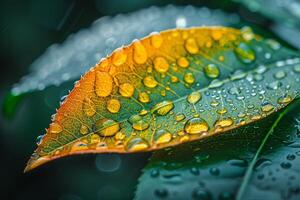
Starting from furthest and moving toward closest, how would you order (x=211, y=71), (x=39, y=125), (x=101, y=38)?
1. (x=39, y=125)
2. (x=101, y=38)
3. (x=211, y=71)

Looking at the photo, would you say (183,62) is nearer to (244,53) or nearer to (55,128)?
(244,53)

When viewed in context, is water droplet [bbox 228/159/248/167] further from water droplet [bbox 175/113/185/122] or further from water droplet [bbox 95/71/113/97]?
water droplet [bbox 95/71/113/97]

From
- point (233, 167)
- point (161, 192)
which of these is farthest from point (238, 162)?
point (161, 192)

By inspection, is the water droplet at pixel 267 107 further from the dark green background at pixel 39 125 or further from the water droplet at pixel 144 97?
the dark green background at pixel 39 125

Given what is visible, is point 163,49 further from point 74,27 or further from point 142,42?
point 74,27

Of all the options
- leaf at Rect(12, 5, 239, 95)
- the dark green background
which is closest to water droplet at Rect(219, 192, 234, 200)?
leaf at Rect(12, 5, 239, 95)
